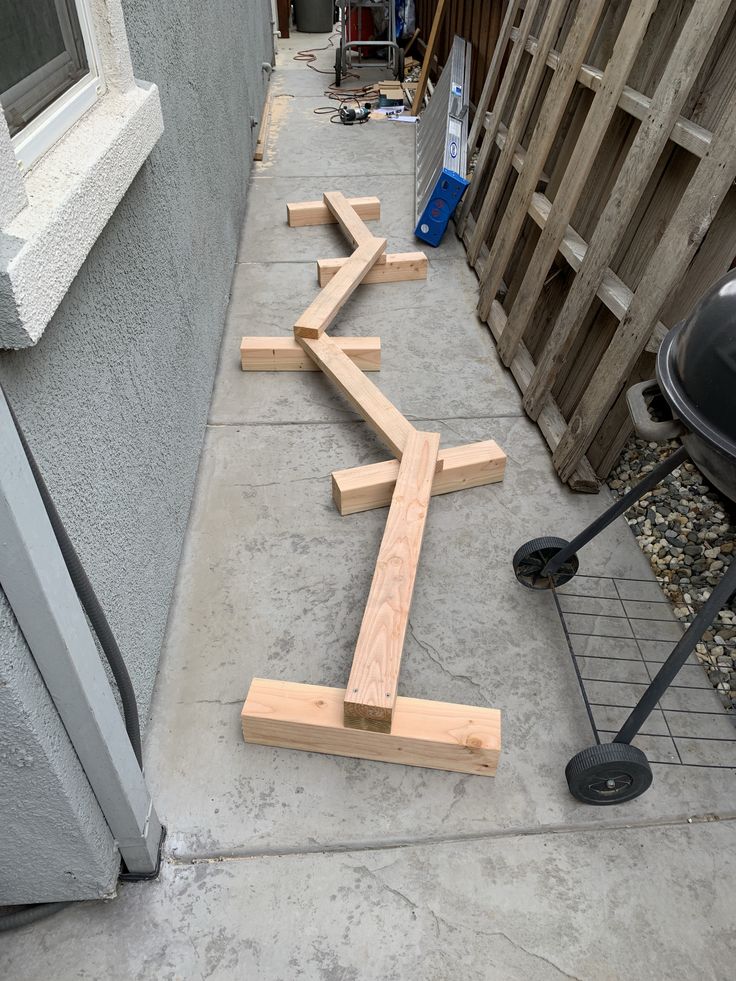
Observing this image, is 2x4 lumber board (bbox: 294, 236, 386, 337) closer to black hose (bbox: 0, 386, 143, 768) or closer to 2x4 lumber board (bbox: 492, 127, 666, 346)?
2x4 lumber board (bbox: 492, 127, 666, 346)

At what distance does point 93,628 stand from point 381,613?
34.0 inches

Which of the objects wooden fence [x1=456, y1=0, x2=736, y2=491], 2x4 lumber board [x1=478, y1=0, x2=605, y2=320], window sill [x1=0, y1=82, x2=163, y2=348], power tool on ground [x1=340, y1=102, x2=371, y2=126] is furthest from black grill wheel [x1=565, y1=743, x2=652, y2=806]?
power tool on ground [x1=340, y1=102, x2=371, y2=126]

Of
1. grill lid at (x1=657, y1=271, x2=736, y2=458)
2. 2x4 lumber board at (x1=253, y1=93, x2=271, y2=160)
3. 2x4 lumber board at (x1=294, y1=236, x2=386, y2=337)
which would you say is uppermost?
grill lid at (x1=657, y1=271, x2=736, y2=458)

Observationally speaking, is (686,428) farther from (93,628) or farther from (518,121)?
(518,121)

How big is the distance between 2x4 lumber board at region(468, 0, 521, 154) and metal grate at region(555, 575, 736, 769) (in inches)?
146

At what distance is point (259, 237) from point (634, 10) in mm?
2764

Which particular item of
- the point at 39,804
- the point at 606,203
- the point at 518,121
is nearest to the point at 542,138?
the point at 518,121

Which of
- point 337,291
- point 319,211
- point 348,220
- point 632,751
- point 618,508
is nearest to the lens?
point 632,751

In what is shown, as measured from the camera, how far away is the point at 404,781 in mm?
1771

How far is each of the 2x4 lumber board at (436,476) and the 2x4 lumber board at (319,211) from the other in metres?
2.68

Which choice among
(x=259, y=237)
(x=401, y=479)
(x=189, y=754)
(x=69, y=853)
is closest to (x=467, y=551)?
(x=401, y=479)

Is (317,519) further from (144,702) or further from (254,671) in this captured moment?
(144,702)

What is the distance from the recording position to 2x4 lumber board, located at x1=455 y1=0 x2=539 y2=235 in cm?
378

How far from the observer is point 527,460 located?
9.34 ft
